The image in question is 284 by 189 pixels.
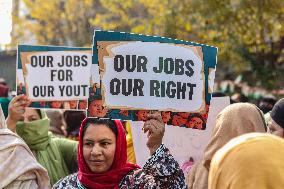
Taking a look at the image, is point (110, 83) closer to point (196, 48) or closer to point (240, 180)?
point (196, 48)

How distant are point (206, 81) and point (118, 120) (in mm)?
557

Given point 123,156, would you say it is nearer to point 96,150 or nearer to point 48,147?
point 96,150

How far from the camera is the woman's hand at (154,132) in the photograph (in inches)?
143

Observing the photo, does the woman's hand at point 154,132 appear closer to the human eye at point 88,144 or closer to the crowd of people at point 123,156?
the crowd of people at point 123,156

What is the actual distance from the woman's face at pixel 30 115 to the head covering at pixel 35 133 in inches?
5.6

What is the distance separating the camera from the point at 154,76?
13.5 ft

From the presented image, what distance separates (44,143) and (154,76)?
4.51 feet

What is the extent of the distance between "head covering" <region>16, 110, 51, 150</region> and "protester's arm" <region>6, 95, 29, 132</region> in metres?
0.06

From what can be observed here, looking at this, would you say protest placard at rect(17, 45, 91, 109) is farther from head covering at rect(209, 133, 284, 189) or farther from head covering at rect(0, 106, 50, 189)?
head covering at rect(209, 133, 284, 189)

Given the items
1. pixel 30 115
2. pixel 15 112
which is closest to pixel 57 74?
pixel 30 115

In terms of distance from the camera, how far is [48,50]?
5922mm

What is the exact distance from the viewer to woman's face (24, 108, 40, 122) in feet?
17.7

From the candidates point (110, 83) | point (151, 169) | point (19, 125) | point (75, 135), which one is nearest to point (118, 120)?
point (110, 83)

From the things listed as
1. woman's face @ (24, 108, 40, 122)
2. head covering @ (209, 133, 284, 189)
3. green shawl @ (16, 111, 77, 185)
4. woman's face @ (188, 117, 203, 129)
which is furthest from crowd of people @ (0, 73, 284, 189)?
woman's face @ (24, 108, 40, 122)
